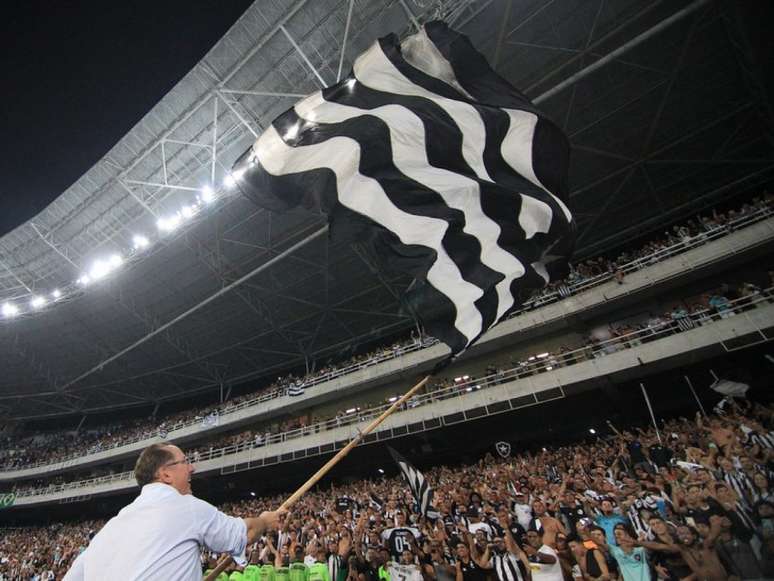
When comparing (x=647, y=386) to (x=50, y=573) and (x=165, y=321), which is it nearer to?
(x=50, y=573)

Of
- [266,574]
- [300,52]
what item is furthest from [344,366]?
[266,574]

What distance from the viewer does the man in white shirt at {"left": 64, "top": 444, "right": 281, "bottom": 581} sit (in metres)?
1.62

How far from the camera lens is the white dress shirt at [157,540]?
1.62 m

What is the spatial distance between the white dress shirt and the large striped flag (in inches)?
93.8

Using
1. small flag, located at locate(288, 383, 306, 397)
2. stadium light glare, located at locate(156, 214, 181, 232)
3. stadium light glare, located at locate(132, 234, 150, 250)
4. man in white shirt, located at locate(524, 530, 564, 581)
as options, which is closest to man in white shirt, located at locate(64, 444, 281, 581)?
man in white shirt, located at locate(524, 530, 564, 581)

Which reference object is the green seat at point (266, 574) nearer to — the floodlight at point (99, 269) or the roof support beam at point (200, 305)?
the roof support beam at point (200, 305)

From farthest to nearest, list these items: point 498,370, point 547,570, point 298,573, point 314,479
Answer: point 498,370
point 298,573
point 547,570
point 314,479

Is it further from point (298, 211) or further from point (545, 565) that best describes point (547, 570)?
point (298, 211)

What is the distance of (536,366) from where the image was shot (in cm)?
1661

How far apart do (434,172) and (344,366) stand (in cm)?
2156

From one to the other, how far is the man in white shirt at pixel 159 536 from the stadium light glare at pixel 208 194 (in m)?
15.6

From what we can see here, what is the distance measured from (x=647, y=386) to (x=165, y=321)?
83.1 feet

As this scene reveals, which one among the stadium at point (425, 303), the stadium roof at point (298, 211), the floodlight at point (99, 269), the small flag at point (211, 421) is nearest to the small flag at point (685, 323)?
the stadium at point (425, 303)

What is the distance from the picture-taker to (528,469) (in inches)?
456
